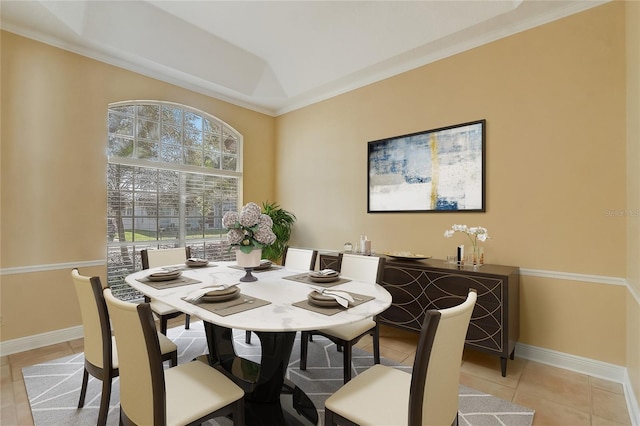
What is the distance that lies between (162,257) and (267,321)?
208 centimetres

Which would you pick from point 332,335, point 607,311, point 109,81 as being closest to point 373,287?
point 332,335

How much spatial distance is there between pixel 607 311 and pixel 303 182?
3.67 metres

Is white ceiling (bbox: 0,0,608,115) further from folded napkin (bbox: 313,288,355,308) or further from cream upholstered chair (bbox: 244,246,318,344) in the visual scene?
folded napkin (bbox: 313,288,355,308)

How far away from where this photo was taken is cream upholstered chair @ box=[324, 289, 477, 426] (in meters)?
1.08

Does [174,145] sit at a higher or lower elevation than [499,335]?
higher

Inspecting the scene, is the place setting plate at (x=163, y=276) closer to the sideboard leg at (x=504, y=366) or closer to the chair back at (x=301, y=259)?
the chair back at (x=301, y=259)

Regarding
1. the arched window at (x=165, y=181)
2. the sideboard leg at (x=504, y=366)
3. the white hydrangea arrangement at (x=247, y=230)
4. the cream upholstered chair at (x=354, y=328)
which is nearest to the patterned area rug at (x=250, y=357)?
the cream upholstered chair at (x=354, y=328)

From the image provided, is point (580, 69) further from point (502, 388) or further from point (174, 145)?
point (174, 145)

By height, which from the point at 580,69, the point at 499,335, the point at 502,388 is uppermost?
the point at 580,69

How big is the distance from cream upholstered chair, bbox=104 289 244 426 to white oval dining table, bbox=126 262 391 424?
10.6 inches

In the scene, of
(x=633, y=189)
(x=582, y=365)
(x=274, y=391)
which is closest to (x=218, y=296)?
(x=274, y=391)

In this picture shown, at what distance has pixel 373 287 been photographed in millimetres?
2045

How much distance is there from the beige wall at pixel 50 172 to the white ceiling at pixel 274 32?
269 mm

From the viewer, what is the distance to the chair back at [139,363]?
112 cm
